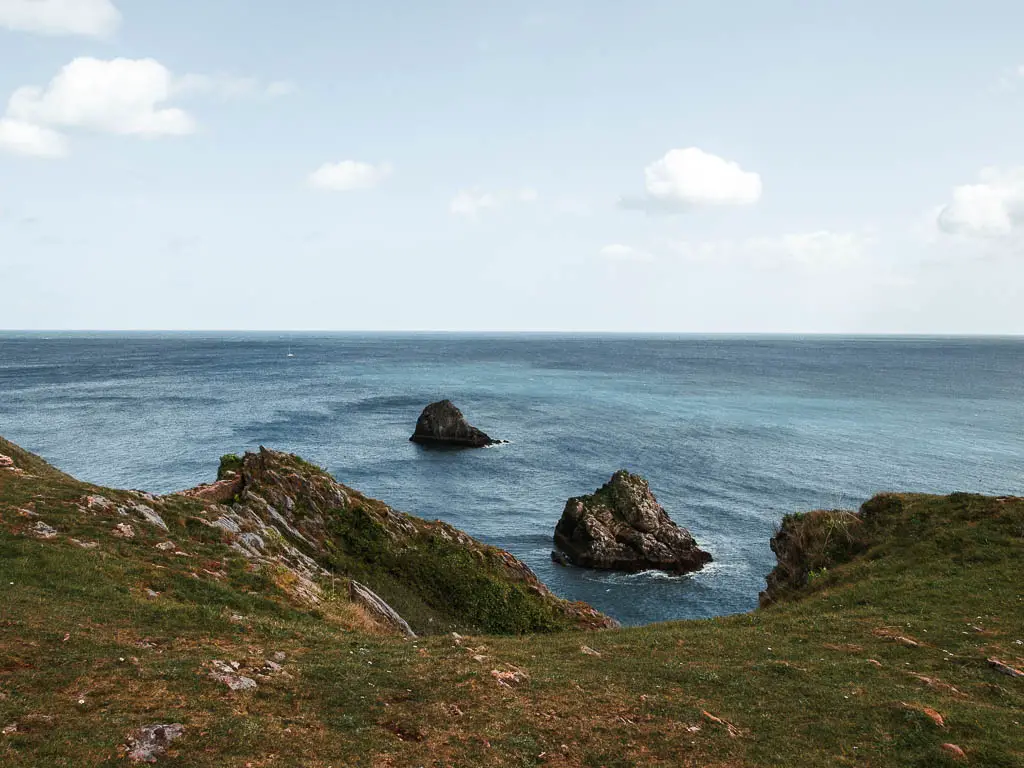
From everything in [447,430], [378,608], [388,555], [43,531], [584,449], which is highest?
[43,531]

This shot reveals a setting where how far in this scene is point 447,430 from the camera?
104312 millimetres

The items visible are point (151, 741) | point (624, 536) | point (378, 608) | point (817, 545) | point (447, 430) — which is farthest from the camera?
point (447, 430)

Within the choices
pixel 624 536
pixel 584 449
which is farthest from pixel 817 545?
pixel 584 449

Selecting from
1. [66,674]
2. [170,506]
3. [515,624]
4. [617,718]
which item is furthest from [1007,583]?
[170,506]

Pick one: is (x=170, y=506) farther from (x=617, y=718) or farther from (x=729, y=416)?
(x=729, y=416)

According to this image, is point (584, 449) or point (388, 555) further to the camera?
point (584, 449)

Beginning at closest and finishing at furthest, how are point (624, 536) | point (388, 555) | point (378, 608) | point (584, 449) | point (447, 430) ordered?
1. point (378, 608)
2. point (388, 555)
3. point (624, 536)
4. point (584, 449)
5. point (447, 430)

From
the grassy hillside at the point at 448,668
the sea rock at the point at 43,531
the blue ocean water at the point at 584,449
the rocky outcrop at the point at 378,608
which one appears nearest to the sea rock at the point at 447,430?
the blue ocean water at the point at 584,449

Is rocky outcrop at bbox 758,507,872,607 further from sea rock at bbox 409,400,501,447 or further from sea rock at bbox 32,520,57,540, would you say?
sea rock at bbox 409,400,501,447

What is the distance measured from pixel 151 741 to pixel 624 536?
52.1 meters

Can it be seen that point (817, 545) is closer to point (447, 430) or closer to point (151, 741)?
point (151, 741)

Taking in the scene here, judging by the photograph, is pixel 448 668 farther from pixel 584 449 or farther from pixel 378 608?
pixel 584 449

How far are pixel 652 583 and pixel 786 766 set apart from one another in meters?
43.4

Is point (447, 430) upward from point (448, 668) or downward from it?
downward
